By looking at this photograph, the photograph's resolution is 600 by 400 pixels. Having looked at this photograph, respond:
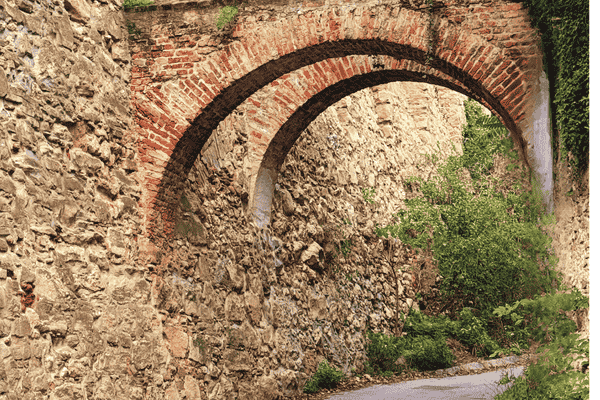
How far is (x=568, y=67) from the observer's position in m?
5.62

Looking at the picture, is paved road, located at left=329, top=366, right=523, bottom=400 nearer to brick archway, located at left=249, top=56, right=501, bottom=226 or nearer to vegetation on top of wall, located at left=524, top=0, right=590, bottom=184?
brick archway, located at left=249, top=56, right=501, bottom=226

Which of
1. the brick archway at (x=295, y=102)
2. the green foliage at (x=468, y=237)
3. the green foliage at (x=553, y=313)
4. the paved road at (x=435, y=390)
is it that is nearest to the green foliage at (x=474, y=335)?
the green foliage at (x=468, y=237)

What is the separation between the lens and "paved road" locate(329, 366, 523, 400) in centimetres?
913

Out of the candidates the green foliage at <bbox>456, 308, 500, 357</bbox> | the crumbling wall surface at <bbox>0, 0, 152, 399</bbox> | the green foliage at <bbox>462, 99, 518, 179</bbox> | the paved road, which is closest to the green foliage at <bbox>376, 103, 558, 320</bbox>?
the green foliage at <bbox>456, 308, 500, 357</bbox>

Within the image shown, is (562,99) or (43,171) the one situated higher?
(562,99)

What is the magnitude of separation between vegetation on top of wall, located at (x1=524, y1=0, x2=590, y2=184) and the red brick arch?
0.55 feet

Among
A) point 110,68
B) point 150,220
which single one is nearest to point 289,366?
point 150,220

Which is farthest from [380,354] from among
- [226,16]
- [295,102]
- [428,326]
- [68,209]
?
[68,209]

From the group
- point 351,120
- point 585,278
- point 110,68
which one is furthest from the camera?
point 351,120

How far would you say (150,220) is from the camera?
6.70 metres

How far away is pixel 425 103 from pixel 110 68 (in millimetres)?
13688

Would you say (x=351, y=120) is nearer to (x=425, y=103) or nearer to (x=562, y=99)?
(x=425, y=103)

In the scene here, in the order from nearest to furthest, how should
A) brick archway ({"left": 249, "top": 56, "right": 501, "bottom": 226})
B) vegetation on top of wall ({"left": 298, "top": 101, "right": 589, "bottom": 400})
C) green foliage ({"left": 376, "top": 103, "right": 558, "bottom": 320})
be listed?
brick archway ({"left": 249, "top": 56, "right": 501, "bottom": 226})
vegetation on top of wall ({"left": 298, "top": 101, "right": 589, "bottom": 400})
green foliage ({"left": 376, "top": 103, "right": 558, "bottom": 320})

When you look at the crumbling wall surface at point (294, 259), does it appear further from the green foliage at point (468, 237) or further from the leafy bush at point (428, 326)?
the green foliage at point (468, 237)
